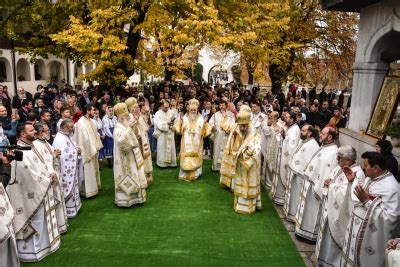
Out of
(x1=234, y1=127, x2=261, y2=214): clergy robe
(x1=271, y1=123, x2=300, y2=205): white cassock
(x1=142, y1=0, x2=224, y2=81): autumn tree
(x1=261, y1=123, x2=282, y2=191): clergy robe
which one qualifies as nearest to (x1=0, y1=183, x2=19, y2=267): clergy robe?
(x1=234, y1=127, x2=261, y2=214): clergy robe

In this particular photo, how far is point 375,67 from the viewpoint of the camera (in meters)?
7.06

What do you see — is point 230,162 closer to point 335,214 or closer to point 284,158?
point 284,158

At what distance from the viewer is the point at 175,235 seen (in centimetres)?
671

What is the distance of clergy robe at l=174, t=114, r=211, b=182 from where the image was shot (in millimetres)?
9805

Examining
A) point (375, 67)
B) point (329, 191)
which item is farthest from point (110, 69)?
point (329, 191)

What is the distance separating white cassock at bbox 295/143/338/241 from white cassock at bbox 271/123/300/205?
1.41m

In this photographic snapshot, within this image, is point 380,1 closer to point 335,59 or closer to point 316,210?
point 316,210

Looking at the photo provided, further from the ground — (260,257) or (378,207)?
(378,207)

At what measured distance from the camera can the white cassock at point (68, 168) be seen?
23.5ft

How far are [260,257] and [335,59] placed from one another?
51.4ft

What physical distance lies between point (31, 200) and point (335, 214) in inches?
171

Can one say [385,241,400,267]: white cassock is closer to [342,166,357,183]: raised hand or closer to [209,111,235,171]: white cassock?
[342,166,357,183]: raised hand

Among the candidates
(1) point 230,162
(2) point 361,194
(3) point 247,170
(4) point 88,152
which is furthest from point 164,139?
(2) point 361,194

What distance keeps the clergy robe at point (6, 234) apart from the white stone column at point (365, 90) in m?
6.09
